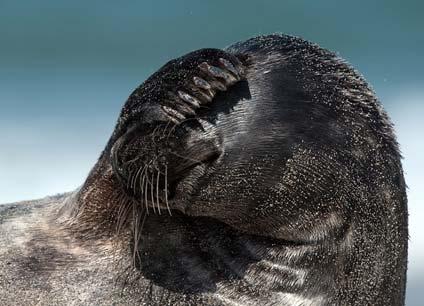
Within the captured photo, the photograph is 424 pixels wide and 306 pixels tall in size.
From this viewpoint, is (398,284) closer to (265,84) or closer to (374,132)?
(374,132)

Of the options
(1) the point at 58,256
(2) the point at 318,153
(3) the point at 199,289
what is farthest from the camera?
(1) the point at 58,256

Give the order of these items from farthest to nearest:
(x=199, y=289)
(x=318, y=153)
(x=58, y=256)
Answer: (x=58, y=256)
(x=199, y=289)
(x=318, y=153)

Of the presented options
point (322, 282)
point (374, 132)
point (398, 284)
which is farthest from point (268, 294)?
point (374, 132)

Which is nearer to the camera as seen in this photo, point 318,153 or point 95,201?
point 318,153

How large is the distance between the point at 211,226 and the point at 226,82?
55cm

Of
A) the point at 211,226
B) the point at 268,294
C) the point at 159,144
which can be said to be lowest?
the point at 268,294

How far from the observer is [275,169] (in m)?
3.36

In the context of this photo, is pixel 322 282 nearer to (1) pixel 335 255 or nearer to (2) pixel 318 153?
(1) pixel 335 255

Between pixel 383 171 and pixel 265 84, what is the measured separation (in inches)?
19.1

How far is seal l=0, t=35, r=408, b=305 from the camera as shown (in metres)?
3.35

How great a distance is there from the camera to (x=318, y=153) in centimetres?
334

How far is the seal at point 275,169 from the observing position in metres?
3.35

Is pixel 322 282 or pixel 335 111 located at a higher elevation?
pixel 335 111

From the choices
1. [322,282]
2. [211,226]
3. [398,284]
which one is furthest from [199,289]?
[398,284]
